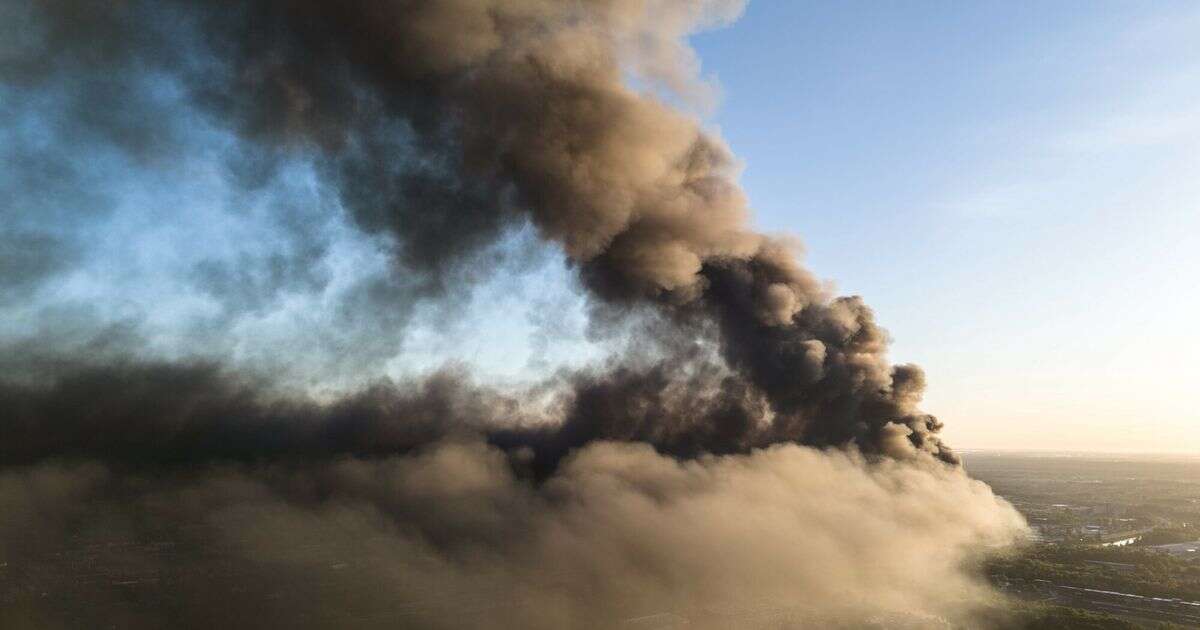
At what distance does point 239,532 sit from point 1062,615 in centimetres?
9805

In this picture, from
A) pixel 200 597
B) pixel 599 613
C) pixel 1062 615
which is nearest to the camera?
pixel 1062 615

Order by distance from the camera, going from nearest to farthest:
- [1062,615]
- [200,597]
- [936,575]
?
[1062,615], [936,575], [200,597]

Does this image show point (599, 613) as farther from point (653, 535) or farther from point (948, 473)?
point (948, 473)

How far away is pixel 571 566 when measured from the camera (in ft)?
298

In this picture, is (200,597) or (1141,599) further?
(200,597)

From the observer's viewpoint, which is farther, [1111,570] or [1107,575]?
[1111,570]

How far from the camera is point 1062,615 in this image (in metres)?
77.3

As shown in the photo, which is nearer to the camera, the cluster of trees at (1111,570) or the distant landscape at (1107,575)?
the distant landscape at (1107,575)

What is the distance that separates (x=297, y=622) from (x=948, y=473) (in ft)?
264

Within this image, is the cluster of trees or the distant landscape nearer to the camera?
the distant landscape

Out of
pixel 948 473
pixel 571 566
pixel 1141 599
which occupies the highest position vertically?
pixel 948 473

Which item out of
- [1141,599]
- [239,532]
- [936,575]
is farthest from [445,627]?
[1141,599]

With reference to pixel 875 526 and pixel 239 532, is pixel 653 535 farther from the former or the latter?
pixel 239 532

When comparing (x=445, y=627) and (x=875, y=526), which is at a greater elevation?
(x=875, y=526)
